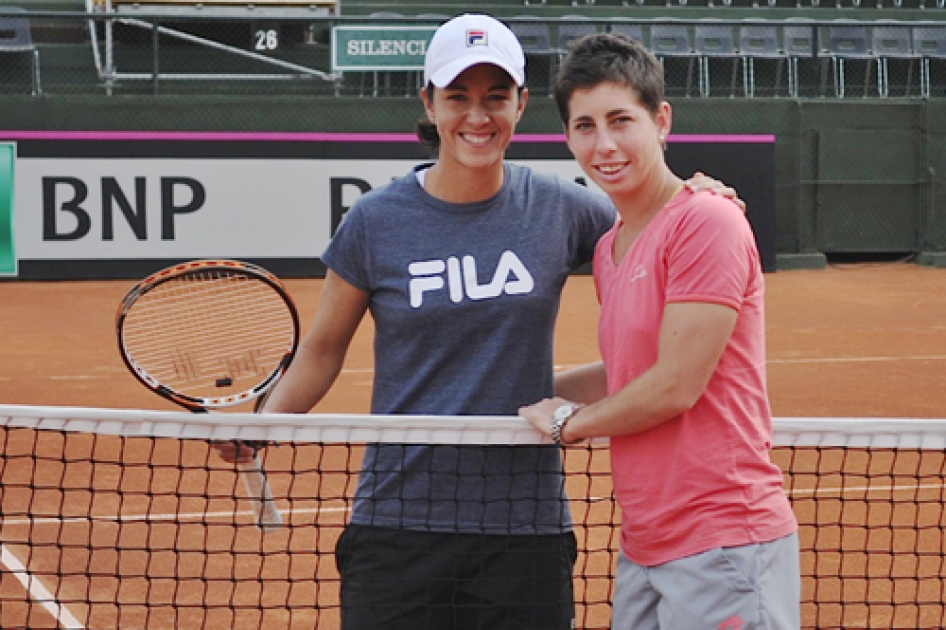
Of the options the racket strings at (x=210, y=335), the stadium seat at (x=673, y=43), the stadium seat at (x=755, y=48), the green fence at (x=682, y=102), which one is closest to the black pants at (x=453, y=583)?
the racket strings at (x=210, y=335)

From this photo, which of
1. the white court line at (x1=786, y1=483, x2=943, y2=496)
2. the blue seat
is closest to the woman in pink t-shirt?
the white court line at (x1=786, y1=483, x2=943, y2=496)

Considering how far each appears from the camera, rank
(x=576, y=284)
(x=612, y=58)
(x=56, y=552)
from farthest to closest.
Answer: (x=576, y=284)
(x=56, y=552)
(x=612, y=58)

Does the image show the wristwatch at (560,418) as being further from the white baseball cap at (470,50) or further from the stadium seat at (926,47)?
the stadium seat at (926,47)

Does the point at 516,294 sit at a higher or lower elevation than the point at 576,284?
higher

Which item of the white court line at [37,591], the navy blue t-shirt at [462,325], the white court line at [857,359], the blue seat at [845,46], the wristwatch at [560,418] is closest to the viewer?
the wristwatch at [560,418]

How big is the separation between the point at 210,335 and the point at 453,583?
2202mm

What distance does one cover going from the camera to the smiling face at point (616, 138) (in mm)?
2398

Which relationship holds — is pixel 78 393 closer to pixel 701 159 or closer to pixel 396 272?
pixel 396 272

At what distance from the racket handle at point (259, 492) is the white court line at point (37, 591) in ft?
4.72

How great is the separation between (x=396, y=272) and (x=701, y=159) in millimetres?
13571

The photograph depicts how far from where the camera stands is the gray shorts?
2.28 m

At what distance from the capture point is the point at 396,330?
273cm

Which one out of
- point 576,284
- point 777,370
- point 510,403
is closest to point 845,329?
point 777,370

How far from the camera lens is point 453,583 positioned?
8.82ft
